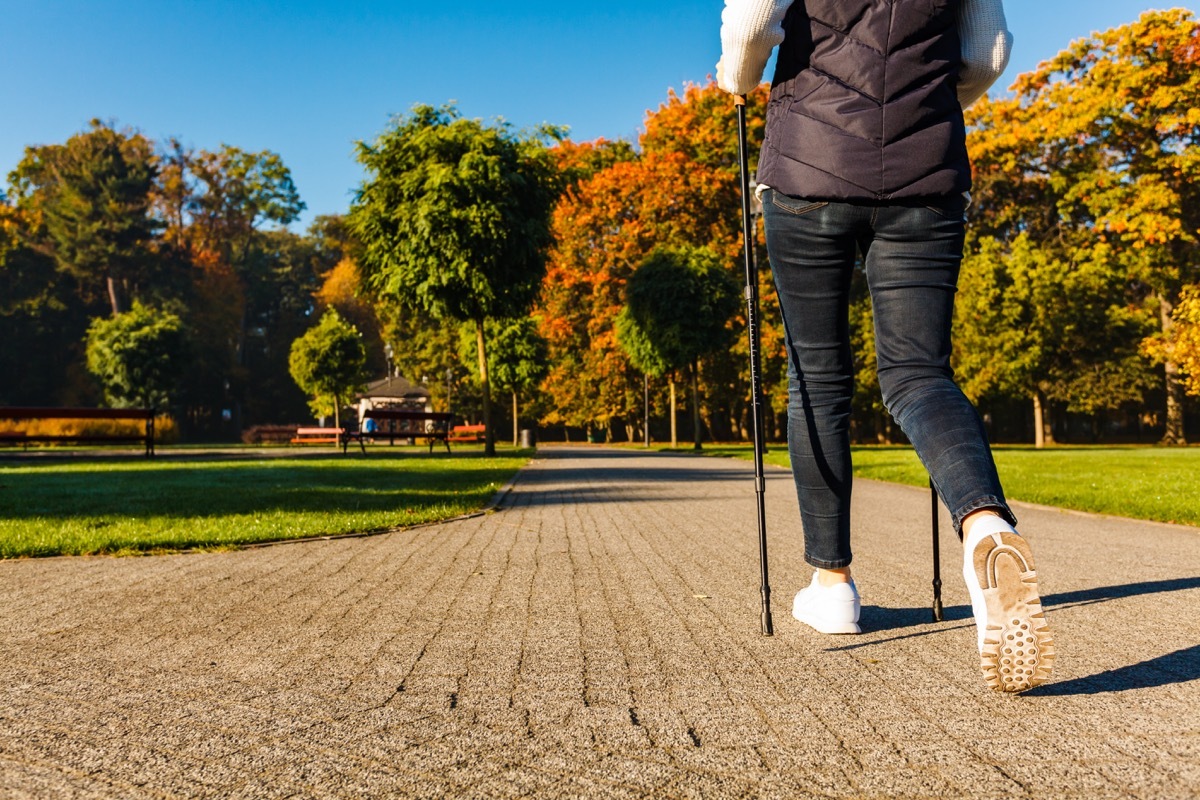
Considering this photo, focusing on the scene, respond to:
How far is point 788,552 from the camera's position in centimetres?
543

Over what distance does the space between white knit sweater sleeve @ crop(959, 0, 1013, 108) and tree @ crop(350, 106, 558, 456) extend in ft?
57.8

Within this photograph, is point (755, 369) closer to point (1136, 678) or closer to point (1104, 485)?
point (1136, 678)

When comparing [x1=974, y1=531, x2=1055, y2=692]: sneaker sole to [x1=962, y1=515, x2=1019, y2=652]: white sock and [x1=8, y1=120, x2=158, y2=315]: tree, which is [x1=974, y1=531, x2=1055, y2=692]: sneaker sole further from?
[x1=8, y1=120, x2=158, y2=315]: tree

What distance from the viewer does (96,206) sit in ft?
180

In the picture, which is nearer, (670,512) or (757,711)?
(757,711)

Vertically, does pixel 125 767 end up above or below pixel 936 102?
below

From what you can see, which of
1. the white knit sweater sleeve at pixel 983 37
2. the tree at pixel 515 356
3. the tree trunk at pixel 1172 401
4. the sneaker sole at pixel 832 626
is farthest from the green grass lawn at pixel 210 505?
the tree trunk at pixel 1172 401

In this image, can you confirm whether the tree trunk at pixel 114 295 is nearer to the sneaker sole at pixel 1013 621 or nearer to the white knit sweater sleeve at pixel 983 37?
the white knit sweater sleeve at pixel 983 37

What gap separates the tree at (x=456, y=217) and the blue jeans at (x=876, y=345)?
17.5m

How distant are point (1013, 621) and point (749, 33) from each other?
6.00ft

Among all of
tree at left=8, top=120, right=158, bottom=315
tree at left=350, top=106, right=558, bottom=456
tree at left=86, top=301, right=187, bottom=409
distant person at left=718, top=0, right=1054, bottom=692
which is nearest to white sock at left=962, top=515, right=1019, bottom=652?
distant person at left=718, top=0, right=1054, bottom=692

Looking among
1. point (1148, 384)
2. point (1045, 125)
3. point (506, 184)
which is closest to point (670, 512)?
point (506, 184)

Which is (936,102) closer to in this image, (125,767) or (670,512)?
(125,767)

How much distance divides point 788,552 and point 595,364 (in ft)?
120
